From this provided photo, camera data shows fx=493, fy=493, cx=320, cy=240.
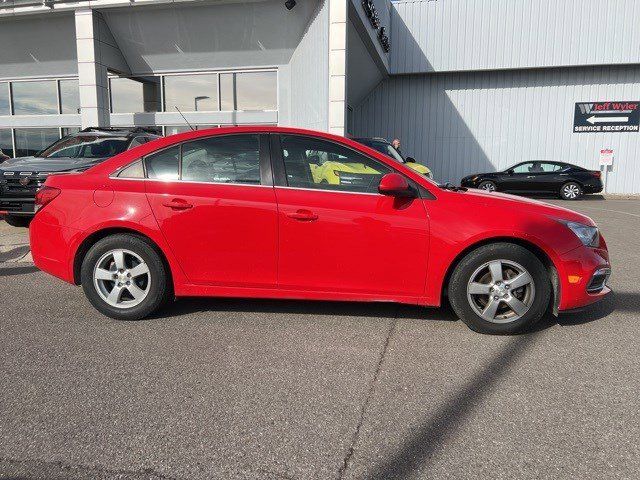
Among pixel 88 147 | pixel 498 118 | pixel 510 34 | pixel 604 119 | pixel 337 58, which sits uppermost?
pixel 510 34

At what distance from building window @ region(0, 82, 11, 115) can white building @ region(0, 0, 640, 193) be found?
0.24ft

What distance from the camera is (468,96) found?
21438 millimetres

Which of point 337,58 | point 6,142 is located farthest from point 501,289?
point 6,142

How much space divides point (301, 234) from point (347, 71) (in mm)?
10453

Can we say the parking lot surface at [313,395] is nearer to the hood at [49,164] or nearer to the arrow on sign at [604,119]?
the hood at [49,164]

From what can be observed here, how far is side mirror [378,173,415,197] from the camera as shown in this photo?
358 cm

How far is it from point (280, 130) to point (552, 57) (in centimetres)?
1964

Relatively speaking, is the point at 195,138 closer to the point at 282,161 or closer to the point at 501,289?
the point at 282,161

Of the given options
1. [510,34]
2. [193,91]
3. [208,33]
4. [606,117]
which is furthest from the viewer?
Result: [606,117]

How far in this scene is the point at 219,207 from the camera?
3.84 m

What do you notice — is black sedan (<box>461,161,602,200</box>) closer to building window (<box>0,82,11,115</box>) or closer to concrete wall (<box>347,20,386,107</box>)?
concrete wall (<box>347,20,386,107</box>)

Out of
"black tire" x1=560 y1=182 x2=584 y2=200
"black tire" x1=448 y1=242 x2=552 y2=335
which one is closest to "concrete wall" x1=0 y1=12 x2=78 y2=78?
"black tire" x1=448 y1=242 x2=552 y2=335

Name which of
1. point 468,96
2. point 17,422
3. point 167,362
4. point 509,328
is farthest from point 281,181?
point 468,96

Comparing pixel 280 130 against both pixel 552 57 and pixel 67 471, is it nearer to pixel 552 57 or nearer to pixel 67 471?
pixel 67 471
